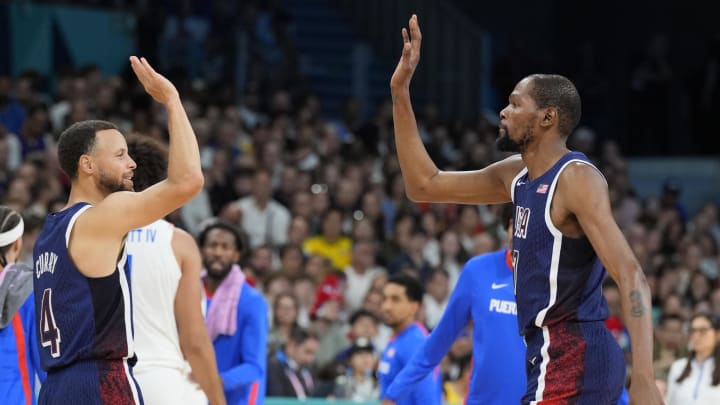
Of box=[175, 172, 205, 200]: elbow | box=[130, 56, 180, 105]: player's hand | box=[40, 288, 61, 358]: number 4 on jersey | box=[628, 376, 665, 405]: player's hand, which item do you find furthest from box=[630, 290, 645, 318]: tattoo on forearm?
box=[40, 288, 61, 358]: number 4 on jersey

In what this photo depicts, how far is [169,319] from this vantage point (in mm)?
6082

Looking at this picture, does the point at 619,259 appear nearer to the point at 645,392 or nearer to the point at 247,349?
the point at 645,392

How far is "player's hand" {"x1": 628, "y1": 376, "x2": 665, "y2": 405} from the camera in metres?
4.36

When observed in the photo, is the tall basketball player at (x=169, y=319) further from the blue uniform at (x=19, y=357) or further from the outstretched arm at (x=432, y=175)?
the outstretched arm at (x=432, y=175)

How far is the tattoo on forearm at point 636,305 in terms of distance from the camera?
179 inches

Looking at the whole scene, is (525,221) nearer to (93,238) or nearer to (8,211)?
(93,238)

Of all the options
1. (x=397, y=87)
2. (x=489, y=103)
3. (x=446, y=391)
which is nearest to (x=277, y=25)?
(x=489, y=103)

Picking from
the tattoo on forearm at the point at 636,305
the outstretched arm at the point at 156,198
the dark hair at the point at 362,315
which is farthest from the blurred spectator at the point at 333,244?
the tattoo on forearm at the point at 636,305

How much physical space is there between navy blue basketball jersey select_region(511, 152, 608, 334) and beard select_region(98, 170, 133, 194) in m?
1.61

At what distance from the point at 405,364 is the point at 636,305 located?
3.25 meters

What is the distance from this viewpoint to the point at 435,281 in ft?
41.5

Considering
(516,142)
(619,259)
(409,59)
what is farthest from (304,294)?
(619,259)

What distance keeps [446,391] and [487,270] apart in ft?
12.7

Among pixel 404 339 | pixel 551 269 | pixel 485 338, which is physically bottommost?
pixel 404 339
